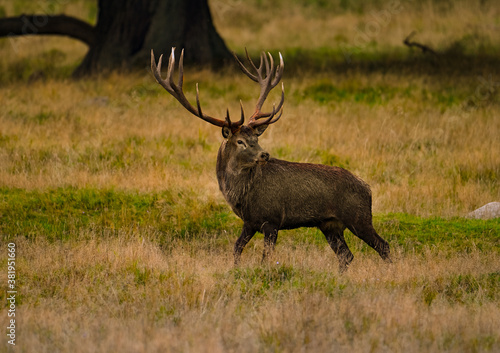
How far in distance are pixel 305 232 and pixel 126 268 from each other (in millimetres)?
2942

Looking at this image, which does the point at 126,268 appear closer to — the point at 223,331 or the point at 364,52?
the point at 223,331

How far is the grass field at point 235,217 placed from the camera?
244 inches

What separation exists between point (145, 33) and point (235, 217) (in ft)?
36.0

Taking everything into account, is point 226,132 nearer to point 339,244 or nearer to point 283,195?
point 283,195

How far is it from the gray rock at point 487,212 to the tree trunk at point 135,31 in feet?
34.6

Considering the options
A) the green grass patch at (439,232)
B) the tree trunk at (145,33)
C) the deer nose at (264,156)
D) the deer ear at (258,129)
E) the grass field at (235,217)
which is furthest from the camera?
the tree trunk at (145,33)

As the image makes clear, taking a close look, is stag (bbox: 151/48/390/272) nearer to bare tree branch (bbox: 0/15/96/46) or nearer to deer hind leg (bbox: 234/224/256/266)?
deer hind leg (bbox: 234/224/256/266)

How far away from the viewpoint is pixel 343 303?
260 inches

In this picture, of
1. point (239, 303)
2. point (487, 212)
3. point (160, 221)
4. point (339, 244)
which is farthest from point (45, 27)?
Answer: point (239, 303)

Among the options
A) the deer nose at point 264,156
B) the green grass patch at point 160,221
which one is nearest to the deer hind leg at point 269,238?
the deer nose at point 264,156

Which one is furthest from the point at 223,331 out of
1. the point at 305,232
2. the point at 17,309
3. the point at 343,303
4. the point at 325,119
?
the point at 325,119

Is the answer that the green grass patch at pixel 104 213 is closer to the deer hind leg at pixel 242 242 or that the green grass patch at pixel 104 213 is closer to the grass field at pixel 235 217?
the grass field at pixel 235 217

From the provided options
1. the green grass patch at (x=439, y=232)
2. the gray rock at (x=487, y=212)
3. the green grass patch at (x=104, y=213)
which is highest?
the gray rock at (x=487, y=212)

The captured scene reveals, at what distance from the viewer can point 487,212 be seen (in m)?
10.5
